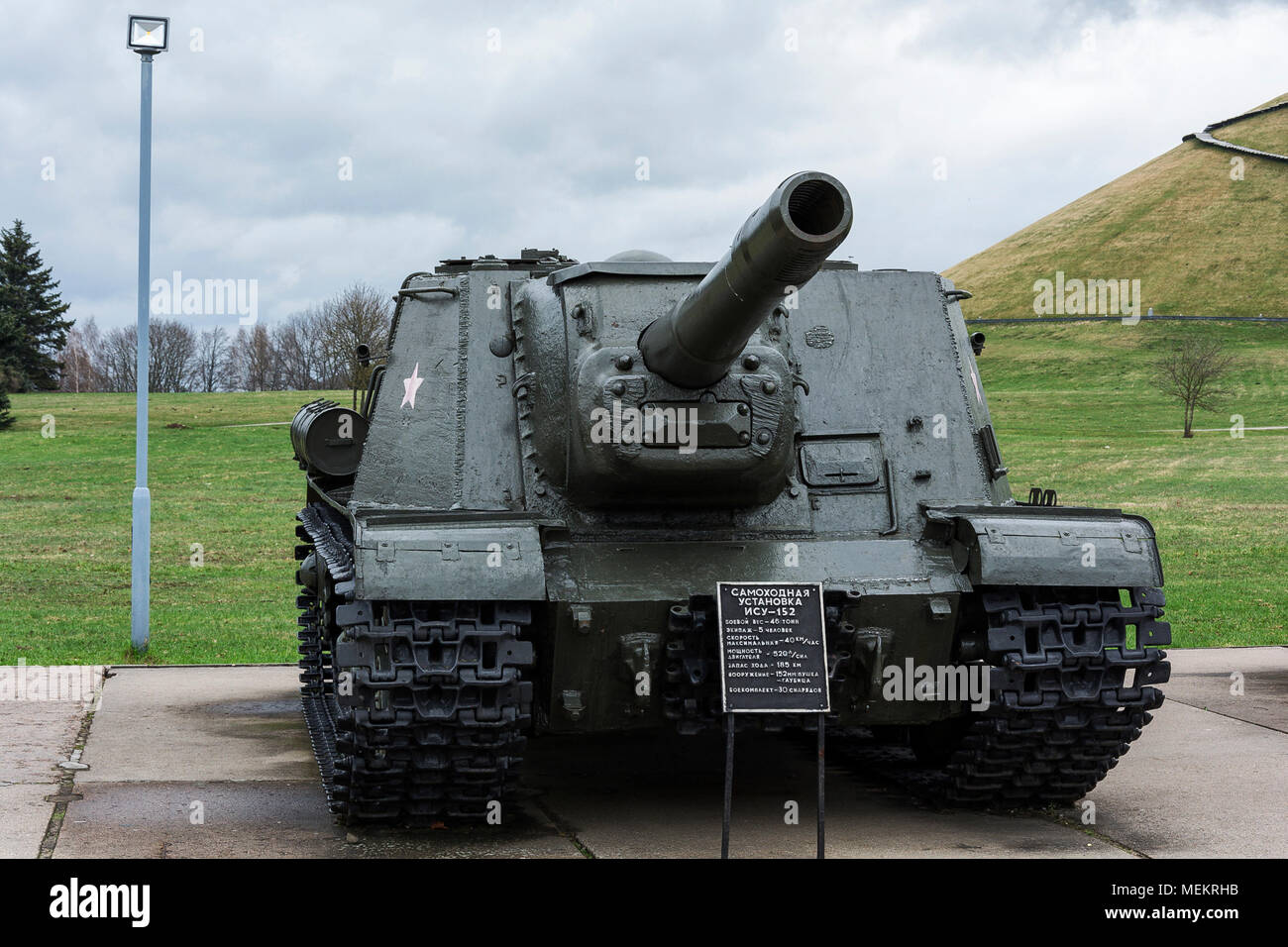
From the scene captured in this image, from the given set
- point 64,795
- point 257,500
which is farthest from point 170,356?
point 64,795

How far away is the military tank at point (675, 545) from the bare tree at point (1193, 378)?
1673 inches

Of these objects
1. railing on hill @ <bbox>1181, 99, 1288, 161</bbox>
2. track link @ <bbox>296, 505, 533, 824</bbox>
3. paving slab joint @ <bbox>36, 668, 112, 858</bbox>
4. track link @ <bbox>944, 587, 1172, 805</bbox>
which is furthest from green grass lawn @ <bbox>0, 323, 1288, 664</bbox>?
railing on hill @ <bbox>1181, 99, 1288, 161</bbox>

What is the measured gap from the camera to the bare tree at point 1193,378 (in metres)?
50.8

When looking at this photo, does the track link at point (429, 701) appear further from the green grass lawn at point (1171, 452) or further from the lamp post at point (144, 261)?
the green grass lawn at point (1171, 452)

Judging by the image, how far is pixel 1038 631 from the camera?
24.7 feet

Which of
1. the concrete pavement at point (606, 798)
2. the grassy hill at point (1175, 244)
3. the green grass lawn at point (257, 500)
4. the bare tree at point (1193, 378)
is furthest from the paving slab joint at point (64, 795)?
the grassy hill at point (1175, 244)

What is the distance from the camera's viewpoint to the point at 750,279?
6.11 m

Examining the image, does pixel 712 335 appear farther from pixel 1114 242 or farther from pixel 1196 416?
pixel 1114 242

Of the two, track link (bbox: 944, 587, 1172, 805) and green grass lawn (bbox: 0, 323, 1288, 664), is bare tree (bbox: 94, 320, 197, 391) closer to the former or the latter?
green grass lawn (bbox: 0, 323, 1288, 664)

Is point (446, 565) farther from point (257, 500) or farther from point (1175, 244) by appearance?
point (1175, 244)

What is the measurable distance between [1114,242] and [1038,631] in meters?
91.6

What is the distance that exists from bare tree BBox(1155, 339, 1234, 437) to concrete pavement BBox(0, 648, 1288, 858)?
40814 millimetres

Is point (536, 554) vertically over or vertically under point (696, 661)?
over
